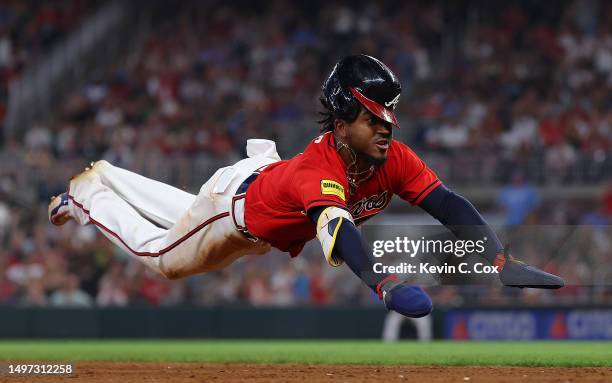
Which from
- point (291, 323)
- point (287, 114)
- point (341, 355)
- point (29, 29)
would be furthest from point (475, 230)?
point (29, 29)

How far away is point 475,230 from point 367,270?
→ 135 centimetres

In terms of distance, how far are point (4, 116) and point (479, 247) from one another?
16.4 meters

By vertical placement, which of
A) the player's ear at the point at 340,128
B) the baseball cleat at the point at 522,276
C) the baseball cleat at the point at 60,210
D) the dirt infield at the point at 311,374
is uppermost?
the player's ear at the point at 340,128

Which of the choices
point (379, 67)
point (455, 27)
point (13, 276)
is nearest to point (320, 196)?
point (379, 67)

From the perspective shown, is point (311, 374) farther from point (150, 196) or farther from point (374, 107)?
point (374, 107)

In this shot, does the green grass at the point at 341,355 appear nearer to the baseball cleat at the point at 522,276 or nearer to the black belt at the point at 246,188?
the baseball cleat at the point at 522,276

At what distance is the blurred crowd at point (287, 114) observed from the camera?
16.7 metres

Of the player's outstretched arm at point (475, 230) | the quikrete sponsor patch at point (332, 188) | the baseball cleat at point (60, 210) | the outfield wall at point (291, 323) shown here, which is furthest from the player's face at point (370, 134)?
the outfield wall at point (291, 323)

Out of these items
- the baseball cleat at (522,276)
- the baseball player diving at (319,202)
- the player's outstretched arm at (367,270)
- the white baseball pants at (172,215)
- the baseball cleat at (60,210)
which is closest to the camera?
the player's outstretched arm at (367,270)

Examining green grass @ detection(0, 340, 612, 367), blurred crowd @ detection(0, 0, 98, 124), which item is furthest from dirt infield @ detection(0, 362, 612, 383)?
blurred crowd @ detection(0, 0, 98, 124)

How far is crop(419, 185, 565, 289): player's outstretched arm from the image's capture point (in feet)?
22.9

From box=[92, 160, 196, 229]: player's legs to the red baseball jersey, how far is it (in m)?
1.29

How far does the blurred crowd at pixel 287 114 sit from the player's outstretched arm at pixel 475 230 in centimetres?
726

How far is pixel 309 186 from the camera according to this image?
677 cm
